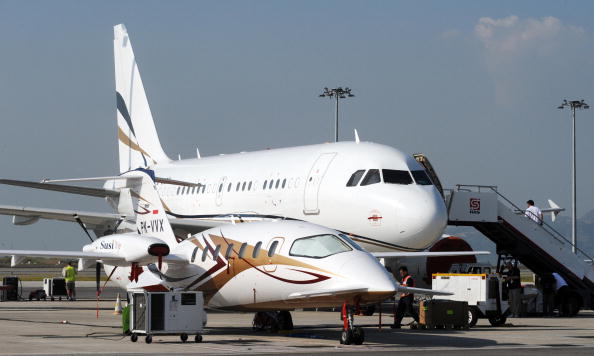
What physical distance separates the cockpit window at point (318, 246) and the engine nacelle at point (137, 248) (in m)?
3.43

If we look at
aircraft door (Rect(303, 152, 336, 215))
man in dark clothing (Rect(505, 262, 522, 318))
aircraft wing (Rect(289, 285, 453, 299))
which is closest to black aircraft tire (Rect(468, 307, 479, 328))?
man in dark clothing (Rect(505, 262, 522, 318))

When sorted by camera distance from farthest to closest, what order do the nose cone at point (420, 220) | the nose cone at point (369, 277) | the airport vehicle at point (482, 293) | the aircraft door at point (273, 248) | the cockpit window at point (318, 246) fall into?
the airport vehicle at point (482, 293) → the nose cone at point (420, 220) → the aircraft door at point (273, 248) → the cockpit window at point (318, 246) → the nose cone at point (369, 277)

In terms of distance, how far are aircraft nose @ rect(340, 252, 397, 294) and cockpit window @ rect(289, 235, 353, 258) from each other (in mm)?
590

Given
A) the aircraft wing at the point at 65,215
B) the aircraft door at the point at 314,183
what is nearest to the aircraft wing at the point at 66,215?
the aircraft wing at the point at 65,215

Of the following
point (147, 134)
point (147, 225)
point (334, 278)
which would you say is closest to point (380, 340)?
point (334, 278)

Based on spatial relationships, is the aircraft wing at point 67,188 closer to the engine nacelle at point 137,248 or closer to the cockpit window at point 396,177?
the engine nacelle at point 137,248

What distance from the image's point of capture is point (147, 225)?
1035 inches

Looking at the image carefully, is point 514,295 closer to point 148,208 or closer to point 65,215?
point 148,208

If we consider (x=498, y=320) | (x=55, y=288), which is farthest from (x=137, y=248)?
(x=55, y=288)

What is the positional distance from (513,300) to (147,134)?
17572 mm

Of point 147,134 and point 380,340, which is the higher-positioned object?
point 147,134

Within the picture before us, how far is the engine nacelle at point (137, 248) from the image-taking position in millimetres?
23312

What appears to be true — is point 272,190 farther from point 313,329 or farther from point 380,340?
point 380,340

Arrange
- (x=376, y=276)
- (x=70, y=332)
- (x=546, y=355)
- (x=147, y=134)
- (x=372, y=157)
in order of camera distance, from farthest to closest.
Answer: (x=147, y=134)
(x=372, y=157)
(x=70, y=332)
(x=376, y=276)
(x=546, y=355)
